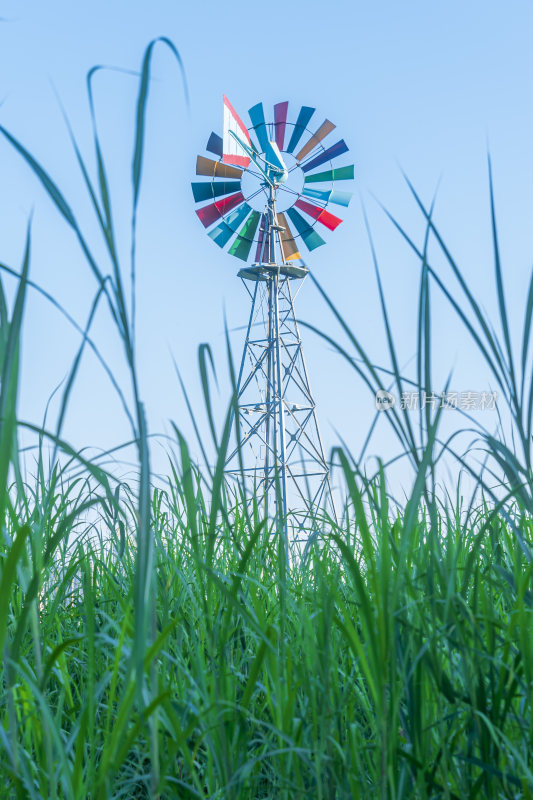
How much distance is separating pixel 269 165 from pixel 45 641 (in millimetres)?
11955

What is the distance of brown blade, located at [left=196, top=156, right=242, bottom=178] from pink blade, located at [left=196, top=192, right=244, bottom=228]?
331 millimetres

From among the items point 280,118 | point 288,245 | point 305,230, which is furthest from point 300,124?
point 288,245

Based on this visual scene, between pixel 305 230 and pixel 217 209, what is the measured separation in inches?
60.8

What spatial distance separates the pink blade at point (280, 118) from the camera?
12.0 meters

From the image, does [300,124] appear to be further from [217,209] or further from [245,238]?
[245,238]

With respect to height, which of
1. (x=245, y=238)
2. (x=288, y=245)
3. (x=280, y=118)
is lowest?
(x=245, y=238)

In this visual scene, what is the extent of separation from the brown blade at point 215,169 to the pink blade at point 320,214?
1.17 metres

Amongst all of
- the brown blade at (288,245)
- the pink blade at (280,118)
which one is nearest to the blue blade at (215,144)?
the pink blade at (280,118)

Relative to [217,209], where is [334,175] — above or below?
Answer: above

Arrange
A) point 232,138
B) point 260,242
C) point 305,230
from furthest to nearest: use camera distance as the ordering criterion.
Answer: point 260,242 < point 305,230 < point 232,138

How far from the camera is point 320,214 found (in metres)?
12.5

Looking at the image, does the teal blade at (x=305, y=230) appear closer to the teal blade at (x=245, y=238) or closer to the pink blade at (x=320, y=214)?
the pink blade at (x=320, y=214)

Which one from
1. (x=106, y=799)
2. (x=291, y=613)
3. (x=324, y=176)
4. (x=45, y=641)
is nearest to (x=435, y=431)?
(x=106, y=799)

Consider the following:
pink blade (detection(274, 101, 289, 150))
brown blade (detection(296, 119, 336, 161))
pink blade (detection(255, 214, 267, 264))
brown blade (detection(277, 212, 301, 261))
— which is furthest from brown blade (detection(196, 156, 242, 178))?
brown blade (detection(277, 212, 301, 261))
